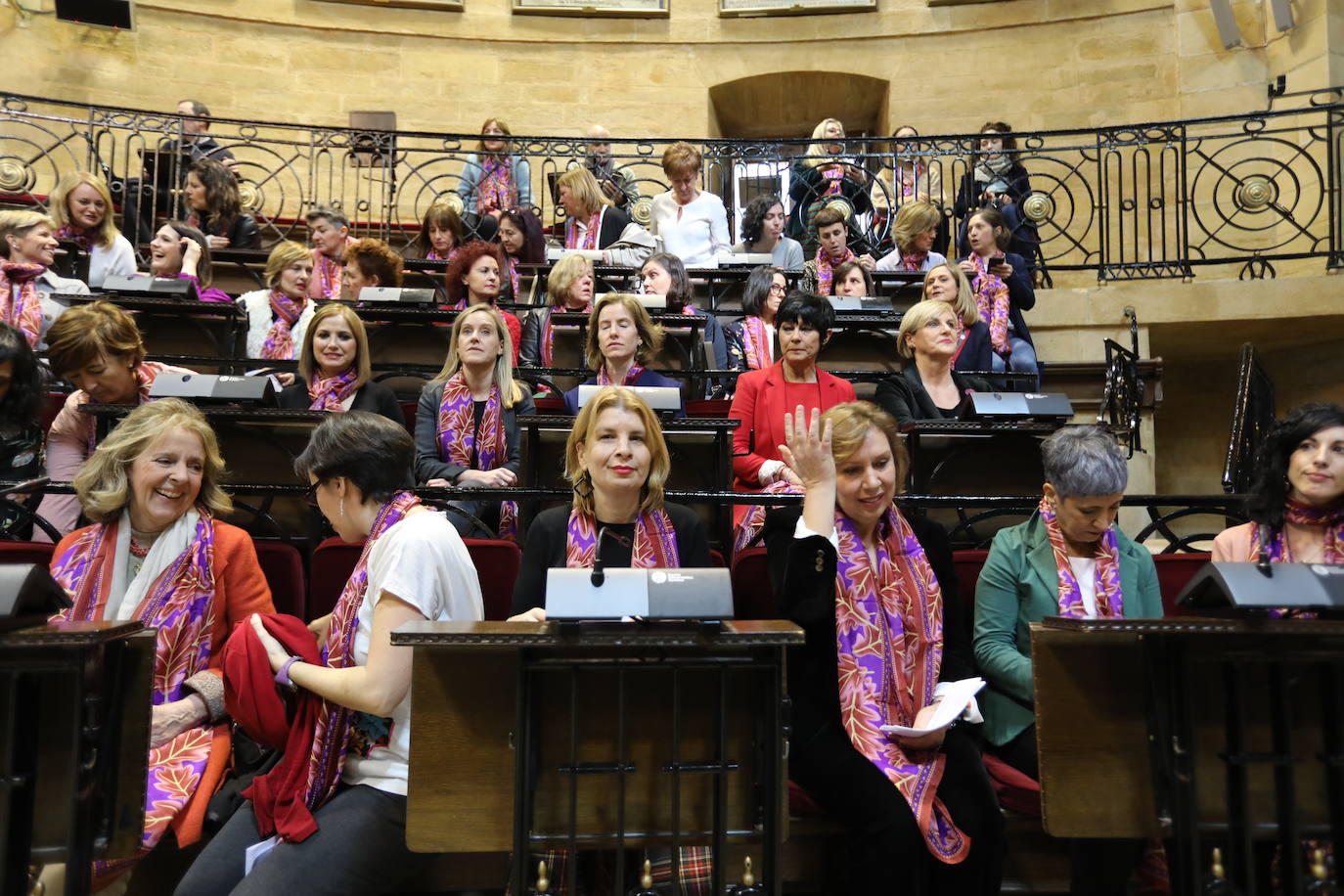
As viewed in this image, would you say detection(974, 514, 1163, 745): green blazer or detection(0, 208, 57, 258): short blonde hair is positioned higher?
detection(0, 208, 57, 258): short blonde hair

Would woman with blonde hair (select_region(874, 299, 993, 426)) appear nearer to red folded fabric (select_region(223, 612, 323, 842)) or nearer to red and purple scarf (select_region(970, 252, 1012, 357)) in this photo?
red and purple scarf (select_region(970, 252, 1012, 357))

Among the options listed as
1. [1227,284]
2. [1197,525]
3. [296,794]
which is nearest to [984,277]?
[1227,284]

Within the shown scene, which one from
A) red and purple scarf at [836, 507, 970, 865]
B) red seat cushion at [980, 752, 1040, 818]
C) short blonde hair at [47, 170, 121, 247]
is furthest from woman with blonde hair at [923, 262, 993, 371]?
short blonde hair at [47, 170, 121, 247]

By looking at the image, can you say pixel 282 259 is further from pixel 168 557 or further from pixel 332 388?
pixel 168 557

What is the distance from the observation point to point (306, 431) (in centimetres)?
395

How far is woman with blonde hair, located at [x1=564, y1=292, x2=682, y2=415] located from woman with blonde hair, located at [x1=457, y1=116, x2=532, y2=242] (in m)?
4.03

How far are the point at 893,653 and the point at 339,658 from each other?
47.8 inches

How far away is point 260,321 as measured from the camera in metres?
5.75

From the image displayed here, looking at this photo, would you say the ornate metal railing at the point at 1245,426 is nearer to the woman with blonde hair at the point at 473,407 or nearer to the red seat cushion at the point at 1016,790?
the red seat cushion at the point at 1016,790

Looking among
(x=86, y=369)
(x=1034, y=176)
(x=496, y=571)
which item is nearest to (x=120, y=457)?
(x=496, y=571)

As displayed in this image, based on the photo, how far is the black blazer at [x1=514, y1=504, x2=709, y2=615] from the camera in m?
2.73

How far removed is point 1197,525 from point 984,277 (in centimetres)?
303

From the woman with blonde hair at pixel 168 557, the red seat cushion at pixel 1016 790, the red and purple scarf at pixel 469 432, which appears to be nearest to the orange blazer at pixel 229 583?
the woman with blonde hair at pixel 168 557

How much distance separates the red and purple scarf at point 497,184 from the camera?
8.74 m
